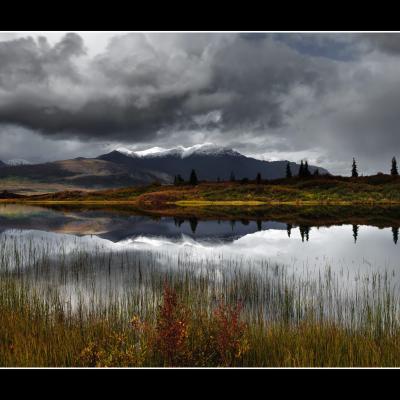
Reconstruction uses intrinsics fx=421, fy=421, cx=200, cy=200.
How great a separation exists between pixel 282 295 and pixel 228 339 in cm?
816

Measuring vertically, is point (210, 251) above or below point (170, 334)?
below

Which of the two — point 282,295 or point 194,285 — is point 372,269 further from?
point 194,285

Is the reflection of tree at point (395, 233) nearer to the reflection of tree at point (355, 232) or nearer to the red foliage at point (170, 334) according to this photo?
the reflection of tree at point (355, 232)

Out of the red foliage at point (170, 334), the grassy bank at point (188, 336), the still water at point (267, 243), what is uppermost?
the red foliage at point (170, 334)

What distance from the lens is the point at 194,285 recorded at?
1888 cm

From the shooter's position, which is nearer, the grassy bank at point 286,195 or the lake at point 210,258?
the lake at point 210,258

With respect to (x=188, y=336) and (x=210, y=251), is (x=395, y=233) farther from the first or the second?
(x=188, y=336)

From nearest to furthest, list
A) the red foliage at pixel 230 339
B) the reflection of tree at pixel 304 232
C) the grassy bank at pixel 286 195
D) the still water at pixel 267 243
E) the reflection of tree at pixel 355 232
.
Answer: the red foliage at pixel 230 339
the still water at pixel 267 243
the reflection of tree at pixel 355 232
the reflection of tree at pixel 304 232
the grassy bank at pixel 286 195

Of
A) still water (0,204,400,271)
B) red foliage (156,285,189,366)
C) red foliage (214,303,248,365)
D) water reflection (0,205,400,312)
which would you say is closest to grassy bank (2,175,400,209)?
water reflection (0,205,400,312)

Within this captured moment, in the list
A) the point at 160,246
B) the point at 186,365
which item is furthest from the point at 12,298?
Answer: the point at 160,246

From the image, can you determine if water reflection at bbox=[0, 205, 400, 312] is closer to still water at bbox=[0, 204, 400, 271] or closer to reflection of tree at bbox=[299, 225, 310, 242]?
still water at bbox=[0, 204, 400, 271]

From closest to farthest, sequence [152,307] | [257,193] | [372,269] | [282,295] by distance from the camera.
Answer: [152,307] → [282,295] → [372,269] → [257,193]

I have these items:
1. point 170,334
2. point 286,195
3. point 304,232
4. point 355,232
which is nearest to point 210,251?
point 304,232

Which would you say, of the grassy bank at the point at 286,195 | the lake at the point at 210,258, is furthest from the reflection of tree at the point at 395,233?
the grassy bank at the point at 286,195
